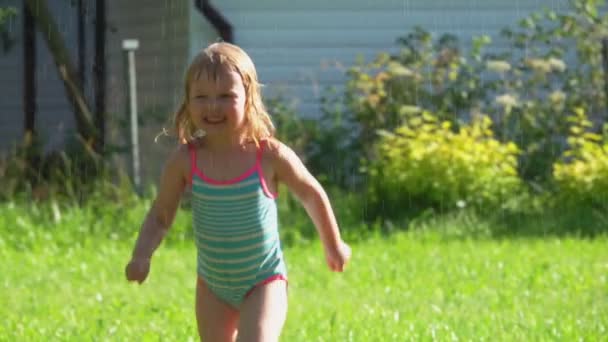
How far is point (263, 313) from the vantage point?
3631mm

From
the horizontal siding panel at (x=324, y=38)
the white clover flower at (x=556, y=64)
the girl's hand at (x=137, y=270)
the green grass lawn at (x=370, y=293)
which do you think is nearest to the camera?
the girl's hand at (x=137, y=270)

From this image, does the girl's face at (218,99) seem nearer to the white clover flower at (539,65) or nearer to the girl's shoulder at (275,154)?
the girl's shoulder at (275,154)

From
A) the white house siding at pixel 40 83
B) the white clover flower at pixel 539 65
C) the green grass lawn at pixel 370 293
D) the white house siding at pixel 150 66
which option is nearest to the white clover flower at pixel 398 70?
the white clover flower at pixel 539 65

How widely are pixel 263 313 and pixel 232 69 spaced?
2.53 feet

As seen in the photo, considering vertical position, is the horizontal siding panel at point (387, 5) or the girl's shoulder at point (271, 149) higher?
the girl's shoulder at point (271, 149)

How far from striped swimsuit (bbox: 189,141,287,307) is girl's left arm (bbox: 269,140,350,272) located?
0.07m

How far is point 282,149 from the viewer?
3.75m

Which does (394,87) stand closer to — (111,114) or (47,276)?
(111,114)

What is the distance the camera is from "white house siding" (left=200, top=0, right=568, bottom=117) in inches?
520

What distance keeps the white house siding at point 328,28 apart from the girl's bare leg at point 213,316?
361 inches

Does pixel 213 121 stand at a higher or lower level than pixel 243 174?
higher

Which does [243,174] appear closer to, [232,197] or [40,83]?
[232,197]

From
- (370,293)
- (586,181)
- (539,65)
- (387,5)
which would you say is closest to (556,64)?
(539,65)

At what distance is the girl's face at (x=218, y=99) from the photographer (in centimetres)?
362
